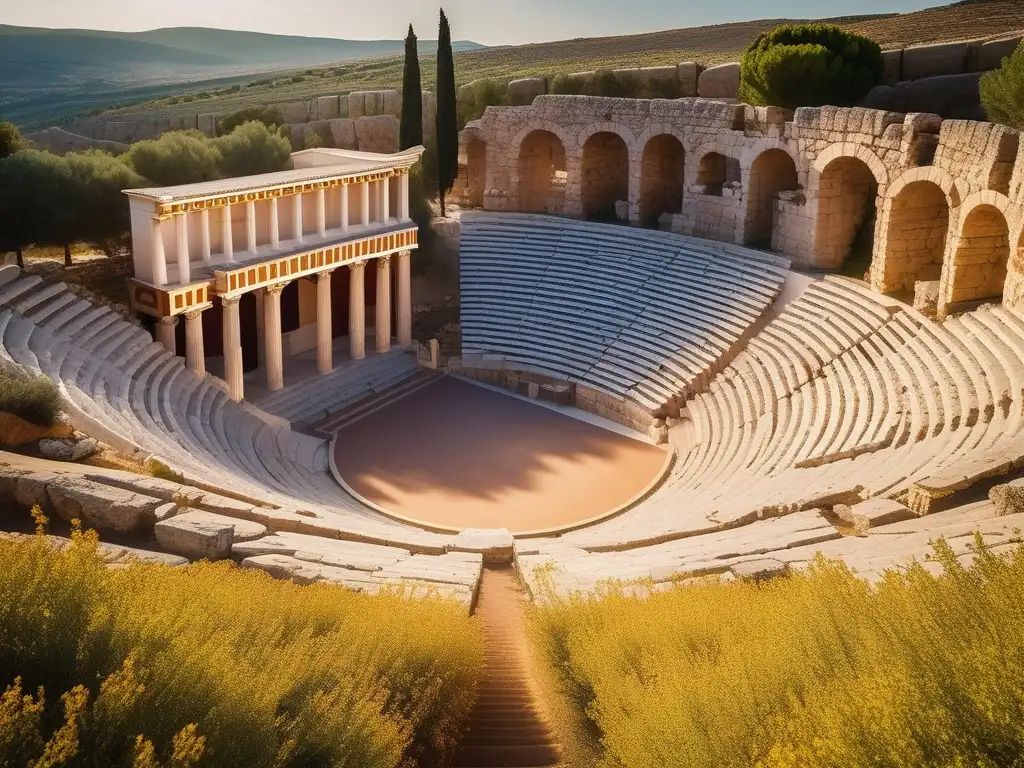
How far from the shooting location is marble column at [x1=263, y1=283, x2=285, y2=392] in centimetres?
2362

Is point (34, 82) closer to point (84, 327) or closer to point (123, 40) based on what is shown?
point (123, 40)

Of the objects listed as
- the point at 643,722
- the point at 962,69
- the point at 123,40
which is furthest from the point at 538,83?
the point at 123,40

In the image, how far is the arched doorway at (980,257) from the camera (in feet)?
69.4

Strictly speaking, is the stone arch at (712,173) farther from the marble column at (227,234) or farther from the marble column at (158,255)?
the marble column at (158,255)

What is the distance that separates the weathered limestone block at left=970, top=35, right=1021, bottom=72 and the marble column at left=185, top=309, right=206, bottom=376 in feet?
80.4

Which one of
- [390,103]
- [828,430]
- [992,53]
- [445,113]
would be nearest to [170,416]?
[828,430]

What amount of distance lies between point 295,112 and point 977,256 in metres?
25.4

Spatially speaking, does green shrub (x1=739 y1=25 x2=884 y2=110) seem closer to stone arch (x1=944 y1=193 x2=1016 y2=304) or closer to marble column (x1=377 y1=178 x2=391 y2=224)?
stone arch (x1=944 y1=193 x2=1016 y2=304)

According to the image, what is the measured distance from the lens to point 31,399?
14555 mm

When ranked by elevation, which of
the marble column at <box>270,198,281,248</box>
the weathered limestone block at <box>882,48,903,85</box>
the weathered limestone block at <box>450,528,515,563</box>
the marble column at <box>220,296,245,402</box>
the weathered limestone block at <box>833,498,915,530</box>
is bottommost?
the weathered limestone block at <box>450,528,515,563</box>

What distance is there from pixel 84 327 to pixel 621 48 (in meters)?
41.9

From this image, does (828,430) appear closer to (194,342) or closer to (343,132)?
(194,342)

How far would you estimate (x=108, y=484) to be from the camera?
13.1m

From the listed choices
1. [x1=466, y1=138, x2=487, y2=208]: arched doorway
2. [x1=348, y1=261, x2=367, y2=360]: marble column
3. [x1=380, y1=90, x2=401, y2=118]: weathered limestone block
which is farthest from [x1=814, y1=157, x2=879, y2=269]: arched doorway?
[x1=380, y1=90, x2=401, y2=118]: weathered limestone block
